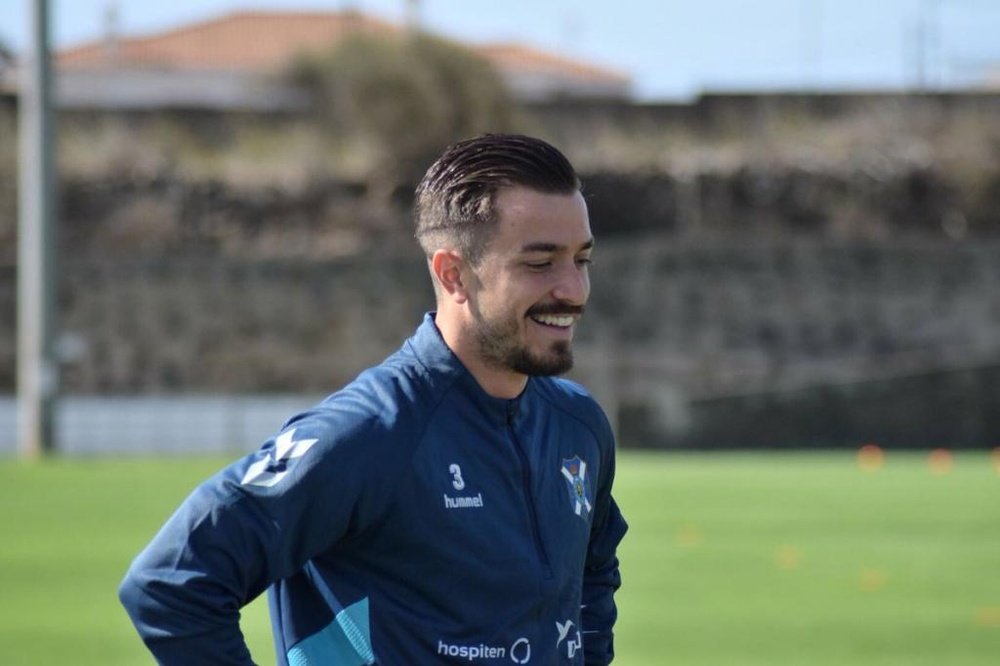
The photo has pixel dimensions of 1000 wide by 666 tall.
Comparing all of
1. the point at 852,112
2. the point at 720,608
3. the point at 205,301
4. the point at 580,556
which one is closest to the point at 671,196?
the point at 852,112

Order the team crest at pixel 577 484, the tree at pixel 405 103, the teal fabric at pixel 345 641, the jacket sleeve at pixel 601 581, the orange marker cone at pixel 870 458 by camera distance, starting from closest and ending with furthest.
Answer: the teal fabric at pixel 345 641 < the team crest at pixel 577 484 < the jacket sleeve at pixel 601 581 < the orange marker cone at pixel 870 458 < the tree at pixel 405 103

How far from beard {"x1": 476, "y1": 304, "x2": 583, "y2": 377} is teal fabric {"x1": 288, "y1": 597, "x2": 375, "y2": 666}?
20.8 inches

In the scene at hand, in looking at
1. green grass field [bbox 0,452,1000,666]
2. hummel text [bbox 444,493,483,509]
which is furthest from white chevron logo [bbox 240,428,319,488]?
green grass field [bbox 0,452,1000,666]

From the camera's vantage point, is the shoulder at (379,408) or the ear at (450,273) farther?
the ear at (450,273)

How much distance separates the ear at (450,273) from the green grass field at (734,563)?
5786 millimetres

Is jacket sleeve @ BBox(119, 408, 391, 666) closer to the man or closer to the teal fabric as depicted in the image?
the man

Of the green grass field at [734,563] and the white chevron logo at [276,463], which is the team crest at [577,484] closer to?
the white chevron logo at [276,463]

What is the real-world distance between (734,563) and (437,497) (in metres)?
9.61

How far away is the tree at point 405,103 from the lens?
133 ft

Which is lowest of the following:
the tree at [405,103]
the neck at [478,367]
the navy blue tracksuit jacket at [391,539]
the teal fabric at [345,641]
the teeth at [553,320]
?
the teal fabric at [345,641]

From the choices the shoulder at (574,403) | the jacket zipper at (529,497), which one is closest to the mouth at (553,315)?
the jacket zipper at (529,497)

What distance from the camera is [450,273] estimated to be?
366 centimetres

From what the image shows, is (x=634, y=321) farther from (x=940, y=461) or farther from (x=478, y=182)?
(x=478, y=182)

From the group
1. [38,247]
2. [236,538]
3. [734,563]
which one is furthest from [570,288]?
[38,247]
